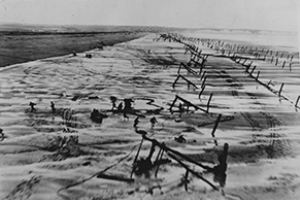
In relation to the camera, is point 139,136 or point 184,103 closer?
point 139,136

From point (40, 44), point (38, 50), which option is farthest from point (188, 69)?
A: point (40, 44)

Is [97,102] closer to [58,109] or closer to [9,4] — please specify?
[58,109]

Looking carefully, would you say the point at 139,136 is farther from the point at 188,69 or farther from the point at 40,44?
the point at 40,44

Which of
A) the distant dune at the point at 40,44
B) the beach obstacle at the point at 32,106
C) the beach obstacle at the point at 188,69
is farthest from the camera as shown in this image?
the distant dune at the point at 40,44

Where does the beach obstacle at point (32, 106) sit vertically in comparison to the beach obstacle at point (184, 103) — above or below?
below

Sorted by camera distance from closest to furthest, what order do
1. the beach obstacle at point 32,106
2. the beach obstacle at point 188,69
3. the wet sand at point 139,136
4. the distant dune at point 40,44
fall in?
the wet sand at point 139,136 < the beach obstacle at point 32,106 < the beach obstacle at point 188,69 < the distant dune at point 40,44

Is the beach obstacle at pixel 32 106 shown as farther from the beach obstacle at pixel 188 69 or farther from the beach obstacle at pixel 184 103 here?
the beach obstacle at pixel 188 69

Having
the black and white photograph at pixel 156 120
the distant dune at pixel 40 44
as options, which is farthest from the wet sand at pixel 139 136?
the distant dune at pixel 40 44
